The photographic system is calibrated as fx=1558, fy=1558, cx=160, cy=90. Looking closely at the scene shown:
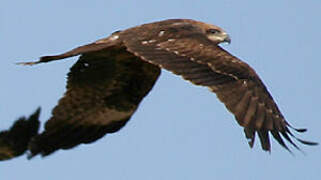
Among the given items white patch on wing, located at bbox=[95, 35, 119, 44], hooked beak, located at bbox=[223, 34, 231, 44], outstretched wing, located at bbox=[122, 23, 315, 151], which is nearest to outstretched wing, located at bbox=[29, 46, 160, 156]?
white patch on wing, located at bbox=[95, 35, 119, 44]

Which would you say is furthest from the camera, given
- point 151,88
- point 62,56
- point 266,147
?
→ point 151,88

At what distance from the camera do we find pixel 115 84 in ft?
52.5

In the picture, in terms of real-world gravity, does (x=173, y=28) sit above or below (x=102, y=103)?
above

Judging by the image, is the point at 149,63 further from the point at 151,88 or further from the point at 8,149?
the point at 8,149

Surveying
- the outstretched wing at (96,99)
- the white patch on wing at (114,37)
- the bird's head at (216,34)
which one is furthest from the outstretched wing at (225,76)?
the bird's head at (216,34)

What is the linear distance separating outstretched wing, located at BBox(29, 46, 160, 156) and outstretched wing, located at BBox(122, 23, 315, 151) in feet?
2.83

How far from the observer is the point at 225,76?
14.3 m

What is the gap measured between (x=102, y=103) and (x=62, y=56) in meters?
1.47

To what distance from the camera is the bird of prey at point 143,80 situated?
14.2 metres

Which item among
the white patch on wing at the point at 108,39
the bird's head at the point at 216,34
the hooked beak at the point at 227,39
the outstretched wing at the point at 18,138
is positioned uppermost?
the white patch on wing at the point at 108,39

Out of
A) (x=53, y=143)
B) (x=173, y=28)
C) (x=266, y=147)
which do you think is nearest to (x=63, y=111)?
(x=53, y=143)

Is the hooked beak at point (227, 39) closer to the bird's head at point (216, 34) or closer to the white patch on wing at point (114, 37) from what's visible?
the bird's head at point (216, 34)

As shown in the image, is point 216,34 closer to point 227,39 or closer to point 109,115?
point 227,39

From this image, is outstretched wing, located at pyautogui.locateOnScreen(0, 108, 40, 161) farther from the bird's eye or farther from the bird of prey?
the bird's eye
